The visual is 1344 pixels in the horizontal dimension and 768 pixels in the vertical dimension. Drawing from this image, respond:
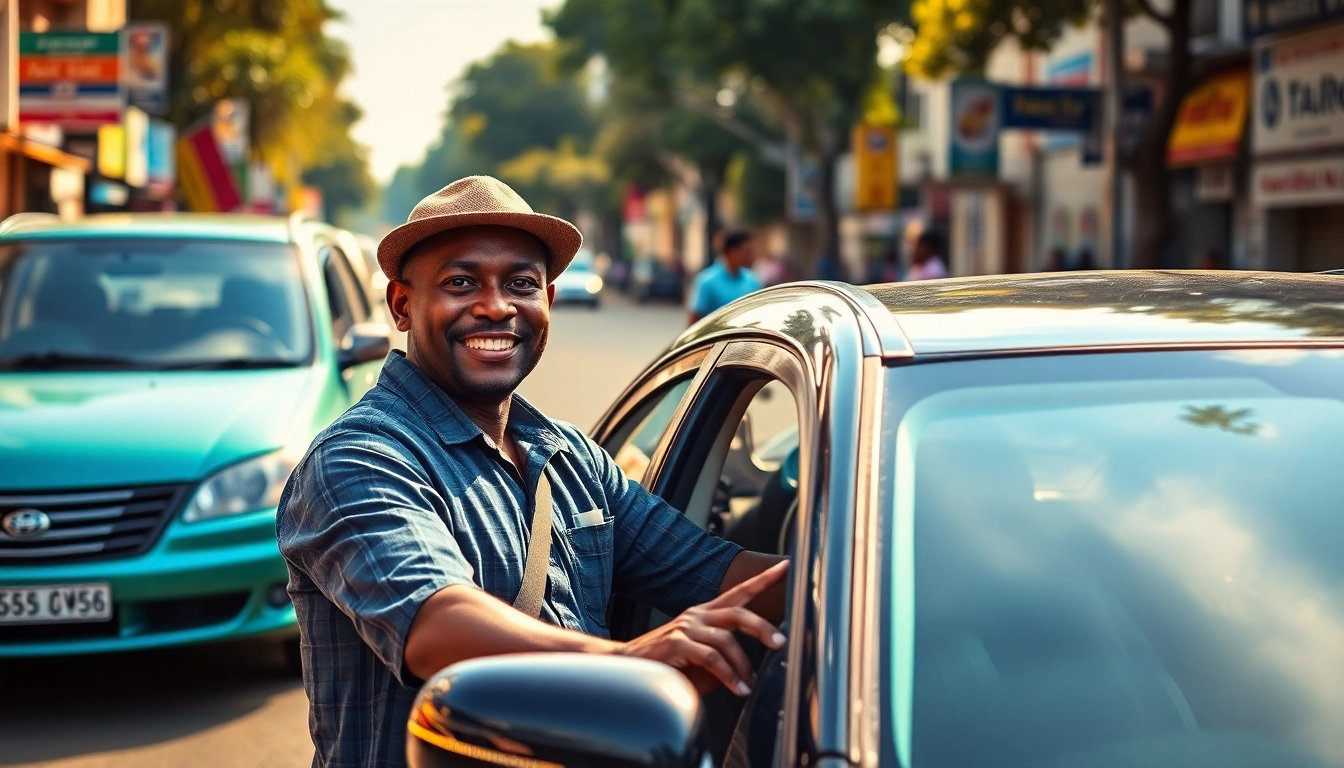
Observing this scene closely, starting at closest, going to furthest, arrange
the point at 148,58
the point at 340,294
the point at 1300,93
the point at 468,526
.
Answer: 1. the point at 468,526
2. the point at 340,294
3. the point at 1300,93
4. the point at 148,58

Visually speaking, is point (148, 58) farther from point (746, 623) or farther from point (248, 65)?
point (746, 623)

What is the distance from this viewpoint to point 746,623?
2.11 m

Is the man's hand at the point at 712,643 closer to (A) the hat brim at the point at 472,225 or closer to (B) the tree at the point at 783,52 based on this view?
(A) the hat brim at the point at 472,225

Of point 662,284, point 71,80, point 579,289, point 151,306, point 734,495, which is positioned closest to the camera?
point 734,495

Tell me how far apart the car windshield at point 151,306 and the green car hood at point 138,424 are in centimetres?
21

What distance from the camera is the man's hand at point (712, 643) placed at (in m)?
2.09

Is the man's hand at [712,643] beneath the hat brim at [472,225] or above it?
beneath

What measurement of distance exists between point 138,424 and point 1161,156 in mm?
15602

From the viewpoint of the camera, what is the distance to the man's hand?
209 centimetres

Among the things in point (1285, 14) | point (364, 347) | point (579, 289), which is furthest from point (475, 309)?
point (579, 289)

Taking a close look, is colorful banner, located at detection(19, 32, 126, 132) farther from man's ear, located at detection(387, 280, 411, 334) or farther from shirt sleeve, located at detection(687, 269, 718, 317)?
man's ear, located at detection(387, 280, 411, 334)

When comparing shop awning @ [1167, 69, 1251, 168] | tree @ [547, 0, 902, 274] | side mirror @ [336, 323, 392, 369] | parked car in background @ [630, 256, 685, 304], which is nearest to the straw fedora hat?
side mirror @ [336, 323, 392, 369]

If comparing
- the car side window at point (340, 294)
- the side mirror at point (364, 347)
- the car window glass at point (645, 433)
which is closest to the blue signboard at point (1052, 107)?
the car side window at point (340, 294)

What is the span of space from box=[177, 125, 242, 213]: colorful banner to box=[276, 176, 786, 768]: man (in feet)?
110
